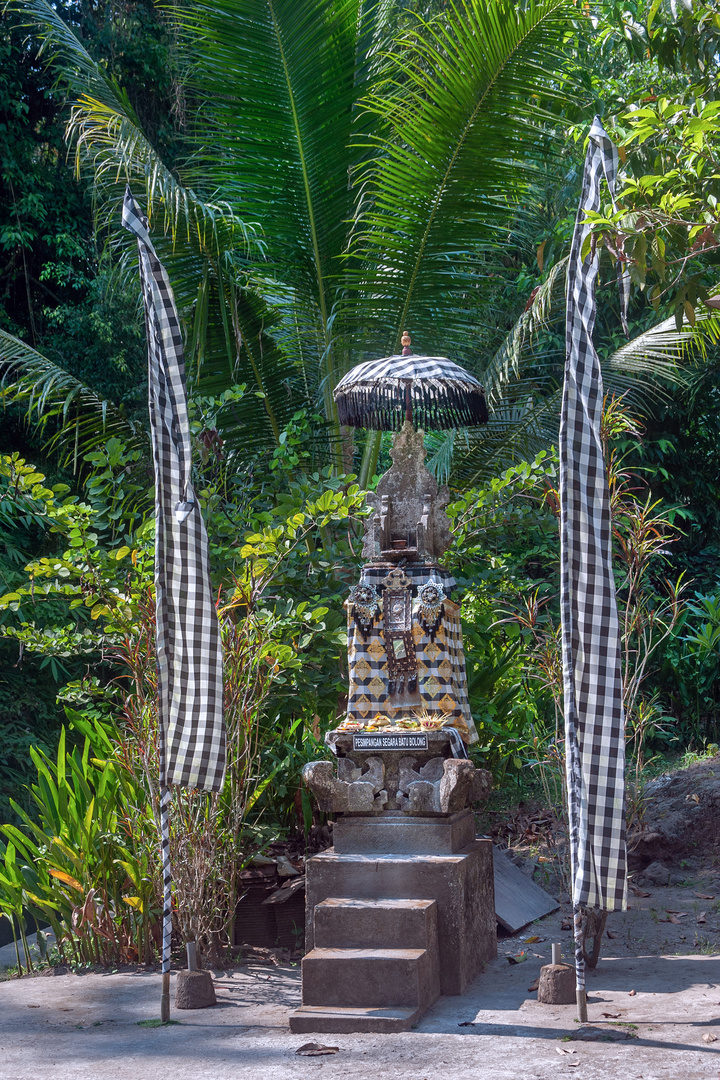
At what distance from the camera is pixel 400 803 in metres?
5.20

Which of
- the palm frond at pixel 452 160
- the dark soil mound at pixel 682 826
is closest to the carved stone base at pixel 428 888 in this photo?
the dark soil mound at pixel 682 826

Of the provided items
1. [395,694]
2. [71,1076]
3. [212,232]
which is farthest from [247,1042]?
[212,232]

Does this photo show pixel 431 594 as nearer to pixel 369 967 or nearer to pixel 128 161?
pixel 369 967

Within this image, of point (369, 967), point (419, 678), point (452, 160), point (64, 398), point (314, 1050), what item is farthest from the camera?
point (64, 398)

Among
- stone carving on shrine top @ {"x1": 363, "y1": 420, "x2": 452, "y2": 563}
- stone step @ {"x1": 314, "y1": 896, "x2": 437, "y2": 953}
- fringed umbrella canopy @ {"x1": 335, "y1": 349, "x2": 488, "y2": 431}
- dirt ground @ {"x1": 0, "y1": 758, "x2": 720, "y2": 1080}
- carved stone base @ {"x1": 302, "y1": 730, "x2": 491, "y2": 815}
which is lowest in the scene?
dirt ground @ {"x1": 0, "y1": 758, "x2": 720, "y2": 1080}

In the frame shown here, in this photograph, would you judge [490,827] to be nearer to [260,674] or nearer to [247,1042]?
[260,674]

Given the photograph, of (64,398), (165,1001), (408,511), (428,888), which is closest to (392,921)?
(428,888)

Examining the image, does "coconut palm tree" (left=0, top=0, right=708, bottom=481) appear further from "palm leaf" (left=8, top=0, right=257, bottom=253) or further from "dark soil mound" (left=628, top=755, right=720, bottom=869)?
"dark soil mound" (left=628, top=755, right=720, bottom=869)

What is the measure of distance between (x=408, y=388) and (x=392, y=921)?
268cm

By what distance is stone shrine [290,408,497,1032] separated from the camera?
4367mm

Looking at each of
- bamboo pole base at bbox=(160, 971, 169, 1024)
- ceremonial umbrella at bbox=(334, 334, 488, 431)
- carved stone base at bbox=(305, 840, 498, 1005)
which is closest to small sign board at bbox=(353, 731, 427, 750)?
carved stone base at bbox=(305, 840, 498, 1005)

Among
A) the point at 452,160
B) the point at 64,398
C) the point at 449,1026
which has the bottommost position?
the point at 449,1026

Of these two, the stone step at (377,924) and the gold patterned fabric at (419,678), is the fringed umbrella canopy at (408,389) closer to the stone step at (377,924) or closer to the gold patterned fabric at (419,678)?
the gold patterned fabric at (419,678)

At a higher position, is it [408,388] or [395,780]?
[408,388]
